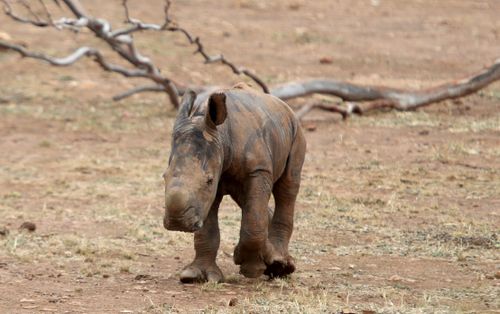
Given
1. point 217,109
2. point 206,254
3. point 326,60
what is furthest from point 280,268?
point 326,60

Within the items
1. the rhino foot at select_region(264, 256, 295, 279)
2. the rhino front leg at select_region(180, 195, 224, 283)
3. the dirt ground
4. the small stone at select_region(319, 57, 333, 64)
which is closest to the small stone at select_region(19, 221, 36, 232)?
the dirt ground

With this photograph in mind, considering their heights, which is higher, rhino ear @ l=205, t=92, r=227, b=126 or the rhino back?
rhino ear @ l=205, t=92, r=227, b=126

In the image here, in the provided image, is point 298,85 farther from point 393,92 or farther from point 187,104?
point 187,104

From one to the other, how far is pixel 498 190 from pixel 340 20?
44.7 feet

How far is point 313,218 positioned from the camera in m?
9.90

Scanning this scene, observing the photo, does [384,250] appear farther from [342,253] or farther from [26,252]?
[26,252]

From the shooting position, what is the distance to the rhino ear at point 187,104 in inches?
269

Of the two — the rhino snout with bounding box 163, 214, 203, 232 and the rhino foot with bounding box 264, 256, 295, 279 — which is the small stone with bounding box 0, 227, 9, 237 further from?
the rhino snout with bounding box 163, 214, 203, 232

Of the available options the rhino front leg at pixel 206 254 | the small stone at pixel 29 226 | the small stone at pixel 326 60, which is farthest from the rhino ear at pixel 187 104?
the small stone at pixel 326 60

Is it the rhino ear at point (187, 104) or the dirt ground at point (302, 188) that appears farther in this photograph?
the dirt ground at point (302, 188)

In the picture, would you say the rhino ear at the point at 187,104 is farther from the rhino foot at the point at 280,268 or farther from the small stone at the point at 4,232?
the small stone at the point at 4,232

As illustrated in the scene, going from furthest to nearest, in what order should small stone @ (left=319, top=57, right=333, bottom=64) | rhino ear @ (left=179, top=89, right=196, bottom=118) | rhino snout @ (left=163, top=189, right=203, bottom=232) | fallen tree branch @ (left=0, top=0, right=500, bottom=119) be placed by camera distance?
small stone @ (left=319, top=57, right=333, bottom=64)
fallen tree branch @ (left=0, top=0, right=500, bottom=119)
rhino ear @ (left=179, top=89, right=196, bottom=118)
rhino snout @ (left=163, top=189, right=203, bottom=232)

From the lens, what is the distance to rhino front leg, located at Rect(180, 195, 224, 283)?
729 centimetres

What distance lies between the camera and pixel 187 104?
270 inches
